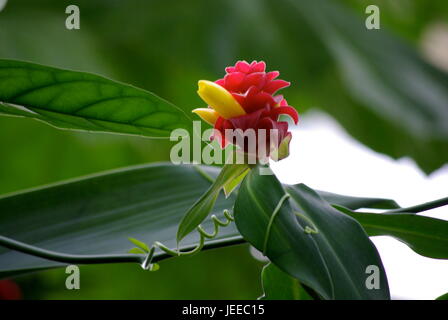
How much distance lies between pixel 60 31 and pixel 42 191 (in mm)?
1077

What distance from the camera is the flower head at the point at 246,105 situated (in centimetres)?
35

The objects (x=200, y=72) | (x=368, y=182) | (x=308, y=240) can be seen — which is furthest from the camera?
(x=200, y=72)

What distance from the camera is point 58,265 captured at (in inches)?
15.9

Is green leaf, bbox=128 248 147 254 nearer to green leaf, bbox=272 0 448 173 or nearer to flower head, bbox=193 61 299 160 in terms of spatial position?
flower head, bbox=193 61 299 160

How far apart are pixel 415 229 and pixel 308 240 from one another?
0.12 meters

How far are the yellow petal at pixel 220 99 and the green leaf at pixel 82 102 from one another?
2 centimetres

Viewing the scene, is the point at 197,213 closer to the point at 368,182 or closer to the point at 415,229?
the point at 415,229

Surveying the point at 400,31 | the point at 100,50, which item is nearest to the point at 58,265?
the point at 100,50

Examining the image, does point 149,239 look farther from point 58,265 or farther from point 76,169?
point 76,169

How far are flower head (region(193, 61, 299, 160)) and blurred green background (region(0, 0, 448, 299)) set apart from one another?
3.13 ft

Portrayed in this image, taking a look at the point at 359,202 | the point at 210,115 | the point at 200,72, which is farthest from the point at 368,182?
the point at 210,115

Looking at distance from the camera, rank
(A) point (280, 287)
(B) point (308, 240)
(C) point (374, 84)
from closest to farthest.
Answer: (B) point (308, 240)
(A) point (280, 287)
(C) point (374, 84)

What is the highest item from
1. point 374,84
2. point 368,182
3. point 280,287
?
point 374,84

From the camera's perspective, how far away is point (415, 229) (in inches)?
16.4
